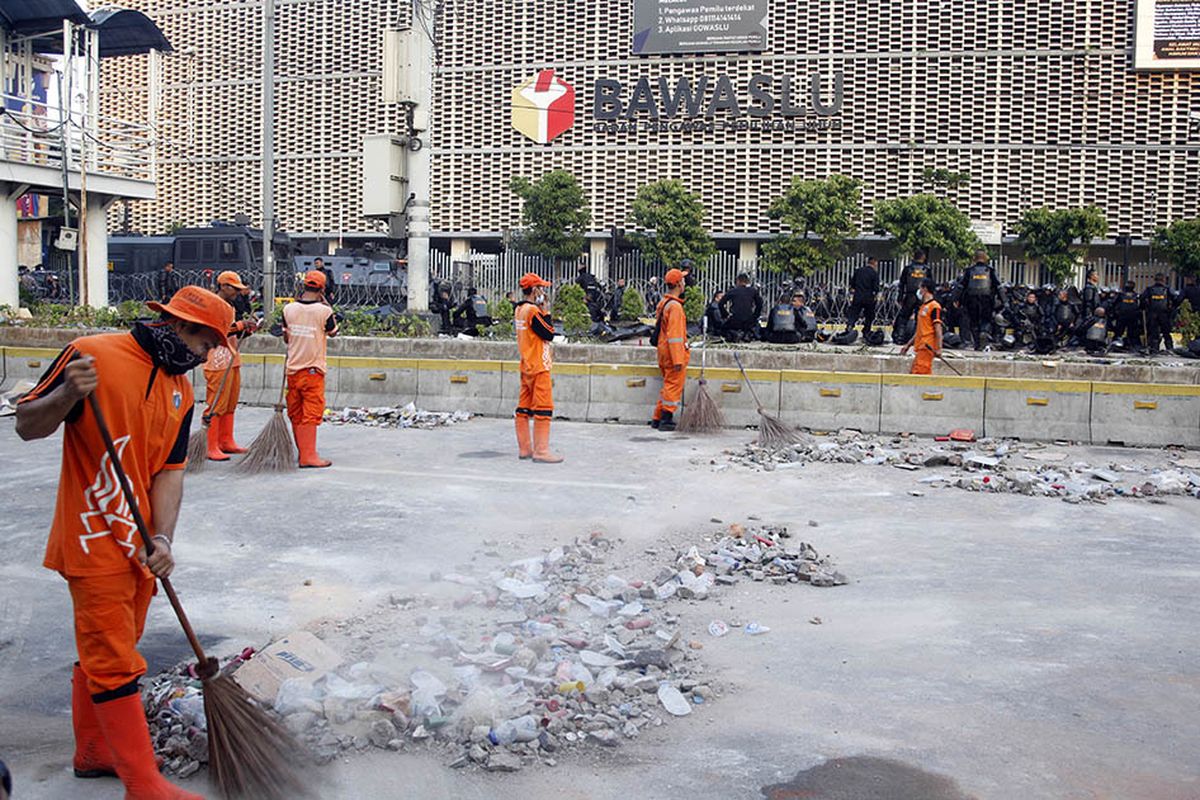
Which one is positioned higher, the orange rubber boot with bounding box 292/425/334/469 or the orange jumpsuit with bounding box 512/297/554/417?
the orange jumpsuit with bounding box 512/297/554/417

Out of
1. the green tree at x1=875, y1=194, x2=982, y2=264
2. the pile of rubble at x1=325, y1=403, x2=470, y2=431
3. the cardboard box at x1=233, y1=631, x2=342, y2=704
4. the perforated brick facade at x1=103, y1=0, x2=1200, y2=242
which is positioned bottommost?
the cardboard box at x1=233, y1=631, x2=342, y2=704

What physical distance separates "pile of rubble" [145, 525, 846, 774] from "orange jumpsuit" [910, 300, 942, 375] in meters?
8.93

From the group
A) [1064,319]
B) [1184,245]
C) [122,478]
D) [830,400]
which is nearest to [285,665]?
[122,478]

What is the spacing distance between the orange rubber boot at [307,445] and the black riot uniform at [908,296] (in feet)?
39.5

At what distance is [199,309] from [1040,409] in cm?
1145

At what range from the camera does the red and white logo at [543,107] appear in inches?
1592

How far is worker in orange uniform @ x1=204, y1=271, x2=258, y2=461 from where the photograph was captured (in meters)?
11.2

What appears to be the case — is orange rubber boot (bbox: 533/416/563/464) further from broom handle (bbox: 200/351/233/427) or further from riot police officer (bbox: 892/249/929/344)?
riot police officer (bbox: 892/249/929/344)

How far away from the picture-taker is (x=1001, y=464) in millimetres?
11945

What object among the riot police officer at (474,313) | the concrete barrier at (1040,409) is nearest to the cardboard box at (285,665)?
the concrete barrier at (1040,409)

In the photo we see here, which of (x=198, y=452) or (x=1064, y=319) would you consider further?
(x=1064, y=319)

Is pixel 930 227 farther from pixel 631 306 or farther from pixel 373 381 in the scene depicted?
pixel 373 381

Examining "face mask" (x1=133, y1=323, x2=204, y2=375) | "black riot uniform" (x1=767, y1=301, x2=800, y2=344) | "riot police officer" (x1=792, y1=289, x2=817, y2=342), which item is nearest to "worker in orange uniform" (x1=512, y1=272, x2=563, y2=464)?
"face mask" (x1=133, y1=323, x2=204, y2=375)

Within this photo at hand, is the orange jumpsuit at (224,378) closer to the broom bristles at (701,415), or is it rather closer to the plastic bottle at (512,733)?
the broom bristles at (701,415)
